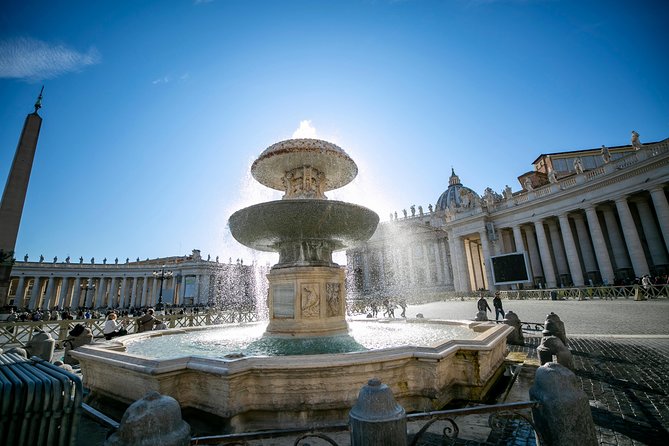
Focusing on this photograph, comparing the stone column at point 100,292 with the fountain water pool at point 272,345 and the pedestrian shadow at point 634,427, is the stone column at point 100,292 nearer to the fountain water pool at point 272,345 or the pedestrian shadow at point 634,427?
the fountain water pool at point 272,345

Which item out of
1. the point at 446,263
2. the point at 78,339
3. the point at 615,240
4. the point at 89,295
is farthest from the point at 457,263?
the point at 89,295

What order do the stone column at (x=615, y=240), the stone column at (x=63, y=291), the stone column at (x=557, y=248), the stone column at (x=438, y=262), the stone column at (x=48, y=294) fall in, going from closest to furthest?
the stone column at (x=615, y=240) < the stone column at (x=557, y=248) < the stone column at (x=438, y=262) < the stone column at (x=48, y=294) < the stone column at (x=63, y=291)

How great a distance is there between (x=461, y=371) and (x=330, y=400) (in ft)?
6.43

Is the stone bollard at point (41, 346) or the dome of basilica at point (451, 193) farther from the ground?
the dome of basilica at point (451, 193)

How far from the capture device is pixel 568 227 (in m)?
27.4

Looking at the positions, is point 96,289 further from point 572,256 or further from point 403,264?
point 572,256

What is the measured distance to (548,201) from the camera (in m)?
28.5

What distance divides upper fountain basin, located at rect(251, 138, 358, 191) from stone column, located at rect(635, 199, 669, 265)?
98.7 ft

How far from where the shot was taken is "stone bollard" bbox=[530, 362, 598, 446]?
91.7 inches

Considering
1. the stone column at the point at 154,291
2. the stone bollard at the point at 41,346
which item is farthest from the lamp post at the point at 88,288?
the stone bollard at the point at 41,346

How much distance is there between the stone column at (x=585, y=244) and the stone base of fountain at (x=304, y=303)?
3254 centimetres

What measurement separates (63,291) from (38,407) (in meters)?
77.6

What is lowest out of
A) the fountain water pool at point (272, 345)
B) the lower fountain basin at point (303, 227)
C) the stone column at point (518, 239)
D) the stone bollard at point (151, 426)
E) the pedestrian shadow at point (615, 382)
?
the pedestrian shadow at point (615, 382)

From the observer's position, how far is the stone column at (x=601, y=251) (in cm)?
2408
